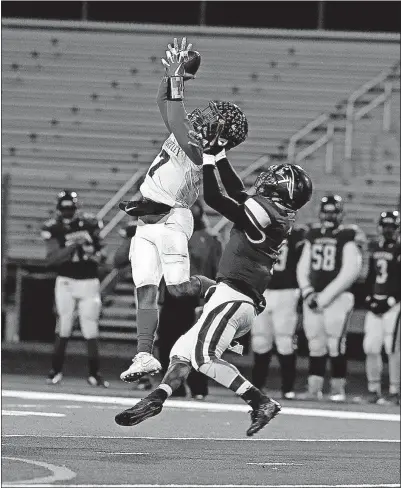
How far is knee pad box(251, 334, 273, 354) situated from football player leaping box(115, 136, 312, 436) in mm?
5374

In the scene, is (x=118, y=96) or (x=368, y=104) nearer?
(x=368, y=104)

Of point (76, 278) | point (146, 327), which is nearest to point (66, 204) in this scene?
point (76, 278)

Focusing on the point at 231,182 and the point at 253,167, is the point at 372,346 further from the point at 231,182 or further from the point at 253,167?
the point at 231,182

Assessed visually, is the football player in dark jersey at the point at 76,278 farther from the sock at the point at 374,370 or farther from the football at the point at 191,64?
the football at the point at 191,64

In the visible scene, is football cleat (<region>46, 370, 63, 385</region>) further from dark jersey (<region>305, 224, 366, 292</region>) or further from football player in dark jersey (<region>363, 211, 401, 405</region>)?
football player in dark jersey (<region>363, 211, 401, 405</region>)

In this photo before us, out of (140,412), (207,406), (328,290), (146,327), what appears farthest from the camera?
(328,290)

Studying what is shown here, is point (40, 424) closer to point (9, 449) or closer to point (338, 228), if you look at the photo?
point (9, 449)

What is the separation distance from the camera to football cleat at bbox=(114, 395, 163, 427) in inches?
239

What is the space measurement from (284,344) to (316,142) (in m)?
6.43

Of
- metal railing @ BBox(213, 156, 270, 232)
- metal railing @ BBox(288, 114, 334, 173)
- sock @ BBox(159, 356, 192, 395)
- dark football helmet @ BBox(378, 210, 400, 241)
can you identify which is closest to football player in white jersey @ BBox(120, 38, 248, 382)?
sock @ BBox(159, 356, 192, 395)

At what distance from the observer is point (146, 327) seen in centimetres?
659

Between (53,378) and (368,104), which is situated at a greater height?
(368,104)

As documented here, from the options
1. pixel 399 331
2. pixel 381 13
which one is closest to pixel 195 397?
pixel 399 331

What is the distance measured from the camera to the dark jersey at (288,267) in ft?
39.8
